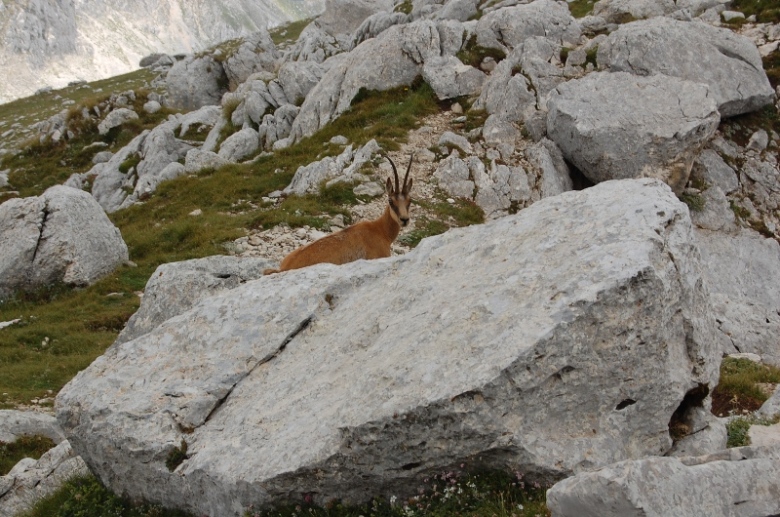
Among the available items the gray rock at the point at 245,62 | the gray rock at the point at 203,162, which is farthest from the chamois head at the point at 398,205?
the gray rock at the point at 245,62

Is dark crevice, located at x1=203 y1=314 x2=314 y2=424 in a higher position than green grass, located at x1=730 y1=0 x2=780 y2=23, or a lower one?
higher

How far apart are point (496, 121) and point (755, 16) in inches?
602

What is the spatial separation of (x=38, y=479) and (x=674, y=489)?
30.6 feet

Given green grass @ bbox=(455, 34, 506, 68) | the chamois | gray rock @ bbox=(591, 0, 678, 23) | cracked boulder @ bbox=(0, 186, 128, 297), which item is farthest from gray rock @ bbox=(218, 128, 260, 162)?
the chamois

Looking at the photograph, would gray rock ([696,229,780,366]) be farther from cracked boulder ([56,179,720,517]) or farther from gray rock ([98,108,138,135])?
gray rock ([98,108,138,135])

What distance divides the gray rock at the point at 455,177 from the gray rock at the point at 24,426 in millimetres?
15378

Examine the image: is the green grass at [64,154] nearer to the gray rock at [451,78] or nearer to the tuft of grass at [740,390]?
the gray rock at [451,78]

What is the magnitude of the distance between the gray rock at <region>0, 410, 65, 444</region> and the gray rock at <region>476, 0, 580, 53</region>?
25.7 m

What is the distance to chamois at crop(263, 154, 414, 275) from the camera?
44.1 ft

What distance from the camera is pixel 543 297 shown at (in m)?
6.69

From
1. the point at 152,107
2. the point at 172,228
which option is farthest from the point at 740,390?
the point at 152,107

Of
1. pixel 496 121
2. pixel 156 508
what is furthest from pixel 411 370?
pixel 496 121

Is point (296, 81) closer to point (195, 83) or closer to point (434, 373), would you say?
point (195, 83)

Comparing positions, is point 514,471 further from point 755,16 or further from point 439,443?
point 755,16
